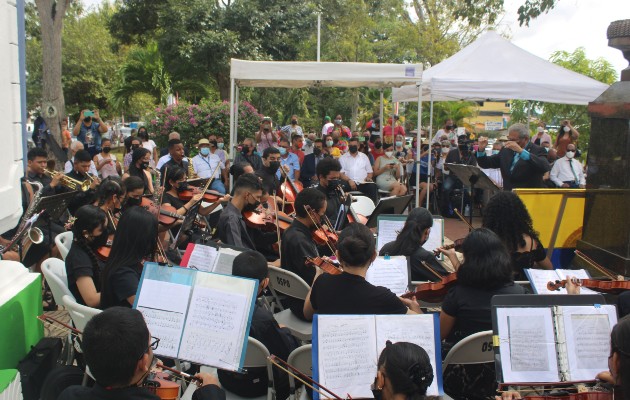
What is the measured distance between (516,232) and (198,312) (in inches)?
108

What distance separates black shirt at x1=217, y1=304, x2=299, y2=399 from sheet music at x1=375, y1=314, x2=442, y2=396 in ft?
2.57

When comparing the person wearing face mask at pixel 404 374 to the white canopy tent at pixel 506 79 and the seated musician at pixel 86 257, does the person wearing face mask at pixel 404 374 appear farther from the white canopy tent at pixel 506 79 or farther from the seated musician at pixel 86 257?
the white canopy tent at pixel 506 79

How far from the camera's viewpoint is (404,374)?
7.79ft

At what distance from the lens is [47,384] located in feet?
10.2

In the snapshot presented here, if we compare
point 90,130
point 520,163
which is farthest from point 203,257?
point 90,130

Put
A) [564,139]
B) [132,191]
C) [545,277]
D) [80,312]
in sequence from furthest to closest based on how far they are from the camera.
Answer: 1. [564,139]
2. [132,191]
3. [545,277]
4. [80,312]

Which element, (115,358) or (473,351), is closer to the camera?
(115,358)

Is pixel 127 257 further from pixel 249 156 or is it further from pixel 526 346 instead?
pixel 249 156

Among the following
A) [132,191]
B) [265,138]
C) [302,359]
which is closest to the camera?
[302,359]

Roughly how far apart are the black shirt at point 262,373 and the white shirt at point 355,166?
24.9 feet

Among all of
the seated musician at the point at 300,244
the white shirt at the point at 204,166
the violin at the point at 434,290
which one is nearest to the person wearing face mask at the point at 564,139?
the white shirt at the point at 204,166

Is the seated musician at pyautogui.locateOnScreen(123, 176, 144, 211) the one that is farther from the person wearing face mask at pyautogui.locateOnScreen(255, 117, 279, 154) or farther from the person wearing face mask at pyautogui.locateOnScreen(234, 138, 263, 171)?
the person wearing face mask at pyautogui.locateOnScreen(255, 117, 279, 154)

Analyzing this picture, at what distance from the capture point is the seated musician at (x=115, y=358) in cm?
221

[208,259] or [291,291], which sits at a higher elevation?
[208,259]
